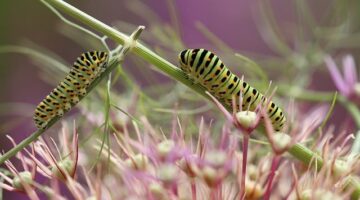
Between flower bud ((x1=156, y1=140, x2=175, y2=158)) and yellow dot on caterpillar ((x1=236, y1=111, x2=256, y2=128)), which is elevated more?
yellow dot on caterpillar ((x1=236, y1=111, x2=256, y2=128))

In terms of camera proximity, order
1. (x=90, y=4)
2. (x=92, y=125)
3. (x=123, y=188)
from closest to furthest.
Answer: (x=123, y=188), (x=92, y=125), (x=90, y=4)

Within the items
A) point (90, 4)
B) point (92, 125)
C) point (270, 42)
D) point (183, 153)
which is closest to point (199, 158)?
point (183, 153)

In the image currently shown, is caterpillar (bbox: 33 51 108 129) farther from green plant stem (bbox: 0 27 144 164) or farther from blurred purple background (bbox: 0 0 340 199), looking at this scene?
blurred purple background (bbox: 0 0 340 199)

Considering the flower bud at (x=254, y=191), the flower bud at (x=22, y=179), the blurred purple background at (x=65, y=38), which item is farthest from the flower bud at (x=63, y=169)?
the blurred purple background at (x=65, y=38)

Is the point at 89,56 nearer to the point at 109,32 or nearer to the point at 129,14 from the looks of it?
the point at 109,32

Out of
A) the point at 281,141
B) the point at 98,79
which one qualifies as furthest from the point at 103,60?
the point at 281,141

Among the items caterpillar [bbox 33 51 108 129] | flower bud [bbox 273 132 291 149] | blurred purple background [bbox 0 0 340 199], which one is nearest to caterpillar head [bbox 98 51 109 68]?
caterpillar [bbox 33 51 108 129]
